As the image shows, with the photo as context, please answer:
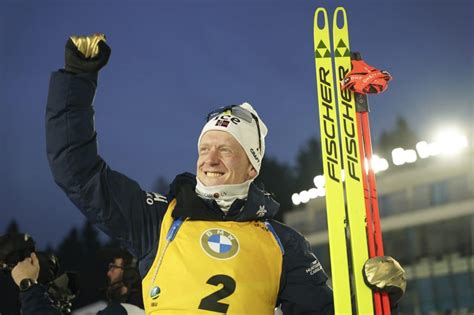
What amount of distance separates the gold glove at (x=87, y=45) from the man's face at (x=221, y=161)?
66cm

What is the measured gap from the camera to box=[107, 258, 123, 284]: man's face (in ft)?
16.3

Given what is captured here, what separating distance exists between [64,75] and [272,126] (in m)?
78.1

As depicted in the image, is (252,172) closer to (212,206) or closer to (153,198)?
(212,206)

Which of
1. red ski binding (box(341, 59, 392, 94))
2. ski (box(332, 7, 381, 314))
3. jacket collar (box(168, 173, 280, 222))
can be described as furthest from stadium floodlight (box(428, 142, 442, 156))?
jacket collar (box(168, 173, 280, 222))

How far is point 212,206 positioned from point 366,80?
92 centimetres

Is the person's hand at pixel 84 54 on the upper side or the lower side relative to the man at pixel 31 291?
upper

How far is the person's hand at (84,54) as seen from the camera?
102 inches

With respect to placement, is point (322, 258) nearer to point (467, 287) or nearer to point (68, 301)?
point (467, 287)

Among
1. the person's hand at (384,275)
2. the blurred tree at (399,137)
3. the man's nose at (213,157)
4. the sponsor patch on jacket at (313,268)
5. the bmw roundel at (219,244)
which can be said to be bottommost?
the person's hand at (384,275)

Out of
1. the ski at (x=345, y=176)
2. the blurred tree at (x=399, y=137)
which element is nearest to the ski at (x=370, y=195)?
the ski at (x=345, y=176)

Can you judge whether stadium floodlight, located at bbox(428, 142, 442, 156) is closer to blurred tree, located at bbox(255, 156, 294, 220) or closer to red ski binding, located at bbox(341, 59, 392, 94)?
red ski binding, located at bbox(341, 59, 392, 94)

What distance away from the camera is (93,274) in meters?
Result: 29.0

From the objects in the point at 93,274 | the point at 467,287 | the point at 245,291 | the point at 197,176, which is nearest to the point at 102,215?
the point at 197,176

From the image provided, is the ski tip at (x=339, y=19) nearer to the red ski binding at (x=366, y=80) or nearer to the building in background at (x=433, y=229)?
the red ski binding at (x=366, y=80)
